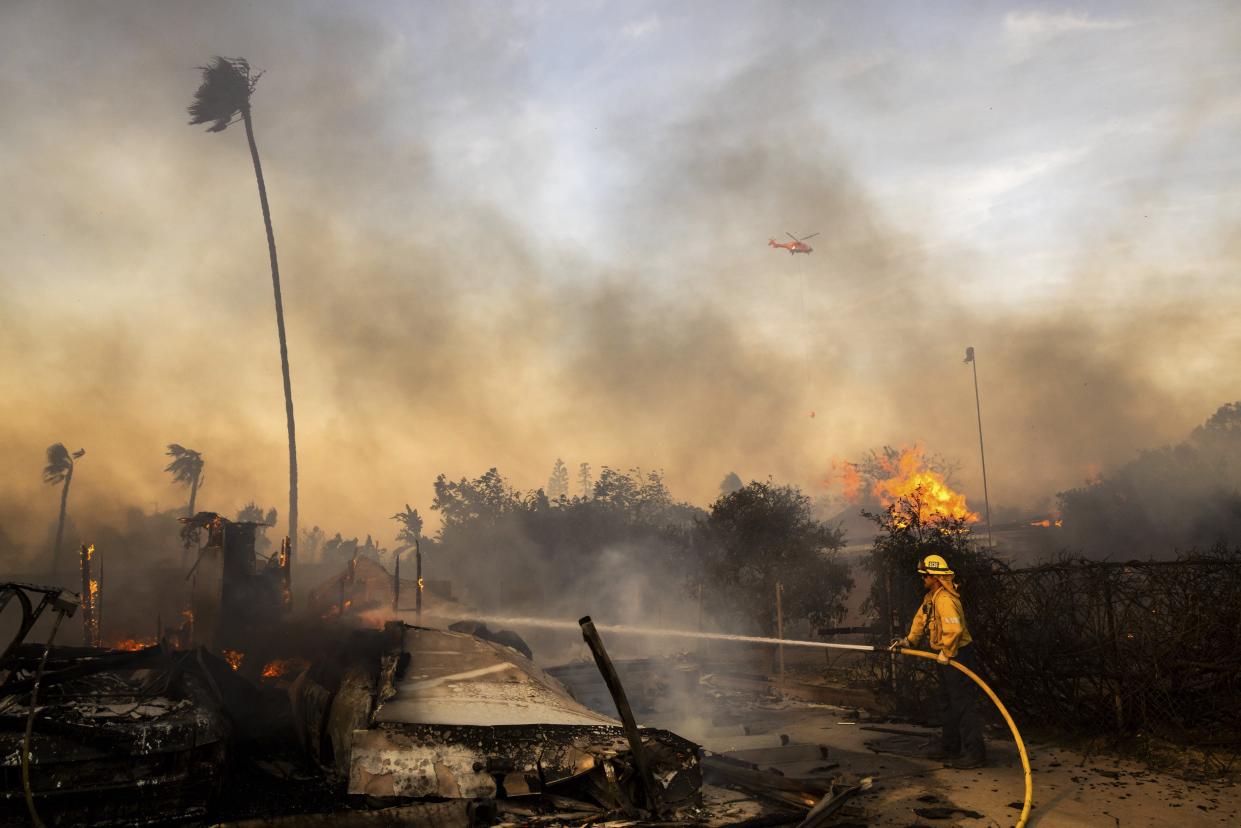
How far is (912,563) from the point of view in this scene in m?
12.0

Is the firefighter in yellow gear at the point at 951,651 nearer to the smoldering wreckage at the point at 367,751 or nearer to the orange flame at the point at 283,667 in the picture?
the smoldering wreckage at the point at 367,751

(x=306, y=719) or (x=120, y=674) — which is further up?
(x=120, y=674)

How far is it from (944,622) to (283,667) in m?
9.38

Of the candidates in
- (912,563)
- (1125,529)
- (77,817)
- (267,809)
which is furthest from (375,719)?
(1125,529)

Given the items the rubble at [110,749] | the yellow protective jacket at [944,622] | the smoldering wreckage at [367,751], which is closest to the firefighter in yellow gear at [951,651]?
the yellow protective jacket at [944,622]

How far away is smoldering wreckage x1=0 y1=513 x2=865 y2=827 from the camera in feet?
→ 16.7

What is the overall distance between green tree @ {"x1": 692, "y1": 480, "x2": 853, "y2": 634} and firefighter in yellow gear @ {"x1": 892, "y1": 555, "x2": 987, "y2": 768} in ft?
44.6

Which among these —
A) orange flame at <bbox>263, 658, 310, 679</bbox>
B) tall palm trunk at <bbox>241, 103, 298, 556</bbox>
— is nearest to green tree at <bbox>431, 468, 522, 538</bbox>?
tall palm trunk at <bbox>241, 103, 298, 556</bbox>

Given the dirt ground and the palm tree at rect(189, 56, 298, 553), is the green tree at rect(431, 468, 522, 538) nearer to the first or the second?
the palm tree at rect(189, 56, 298, 553)

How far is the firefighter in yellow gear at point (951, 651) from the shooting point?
24.9 ft

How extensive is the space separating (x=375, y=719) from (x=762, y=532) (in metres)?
19.7

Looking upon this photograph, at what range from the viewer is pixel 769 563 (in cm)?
2312

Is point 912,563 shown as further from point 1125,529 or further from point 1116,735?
point 1125,529

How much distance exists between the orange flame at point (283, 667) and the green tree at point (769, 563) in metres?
13.9
